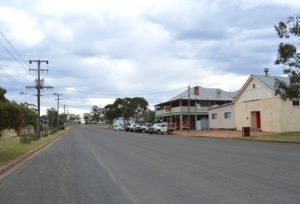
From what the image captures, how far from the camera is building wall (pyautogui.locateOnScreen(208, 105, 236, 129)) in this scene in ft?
212

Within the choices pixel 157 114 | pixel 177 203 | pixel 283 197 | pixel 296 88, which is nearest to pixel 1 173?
pixel 177 203

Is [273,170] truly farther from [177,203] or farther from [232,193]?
[177,203]

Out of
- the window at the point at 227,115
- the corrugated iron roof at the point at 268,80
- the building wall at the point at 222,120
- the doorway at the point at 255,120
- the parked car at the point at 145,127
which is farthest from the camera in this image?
the parked car at the point at 145,127

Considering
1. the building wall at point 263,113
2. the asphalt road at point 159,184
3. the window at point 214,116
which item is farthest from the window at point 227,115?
the asphalt road at point 159,184

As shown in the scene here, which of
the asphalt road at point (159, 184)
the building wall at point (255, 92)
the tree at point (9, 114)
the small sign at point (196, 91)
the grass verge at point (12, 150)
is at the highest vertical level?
the small sign at point (196, 91)

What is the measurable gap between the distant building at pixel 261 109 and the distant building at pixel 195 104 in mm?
13946

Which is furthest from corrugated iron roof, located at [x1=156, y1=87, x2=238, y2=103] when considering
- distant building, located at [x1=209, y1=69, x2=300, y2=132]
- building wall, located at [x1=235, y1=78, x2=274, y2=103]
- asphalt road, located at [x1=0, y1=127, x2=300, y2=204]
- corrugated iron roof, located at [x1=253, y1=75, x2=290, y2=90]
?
asphalt road, located at [x1=0, y1=127, x2=300, y2=204]

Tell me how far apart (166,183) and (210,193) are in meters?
2.01

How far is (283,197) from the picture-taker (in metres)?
9.29

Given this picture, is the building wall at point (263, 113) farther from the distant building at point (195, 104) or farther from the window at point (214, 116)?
the distant building at point (195, 104)

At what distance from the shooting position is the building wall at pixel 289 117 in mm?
50469

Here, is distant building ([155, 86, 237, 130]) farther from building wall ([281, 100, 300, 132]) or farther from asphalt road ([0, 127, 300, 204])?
asphalt road ([0, 127, 300, 204])

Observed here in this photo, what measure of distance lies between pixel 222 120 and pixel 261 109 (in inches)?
548

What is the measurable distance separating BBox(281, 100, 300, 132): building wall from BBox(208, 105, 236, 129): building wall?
13.3 meters
